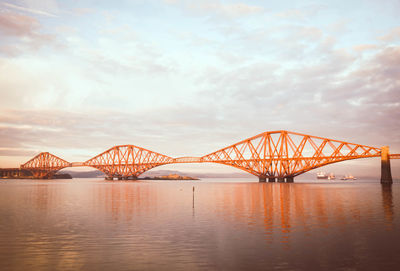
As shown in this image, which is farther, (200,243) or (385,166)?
(385,166)

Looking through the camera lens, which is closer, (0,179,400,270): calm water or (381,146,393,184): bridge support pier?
(0,179,400,270): calm water

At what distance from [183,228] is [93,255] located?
740 centimetres

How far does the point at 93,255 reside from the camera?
13.1 metres

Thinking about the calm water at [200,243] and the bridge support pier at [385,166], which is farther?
the bridge support pier at [385,166]

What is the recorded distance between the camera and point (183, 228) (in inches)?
774

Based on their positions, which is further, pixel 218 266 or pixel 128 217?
pixel 128 217

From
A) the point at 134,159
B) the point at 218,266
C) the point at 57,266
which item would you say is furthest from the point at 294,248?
the point at 134,159

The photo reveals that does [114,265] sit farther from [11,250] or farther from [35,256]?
[11,250]

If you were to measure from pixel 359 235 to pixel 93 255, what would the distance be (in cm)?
1329

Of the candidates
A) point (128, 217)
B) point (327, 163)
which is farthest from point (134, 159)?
point (128, 217)

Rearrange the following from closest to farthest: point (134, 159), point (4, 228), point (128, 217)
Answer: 1. point (4, 228)
2. point (128, 217)
3. point (134, 159)

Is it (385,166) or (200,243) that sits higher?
(385,166)

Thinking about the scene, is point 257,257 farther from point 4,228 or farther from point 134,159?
point 134,159

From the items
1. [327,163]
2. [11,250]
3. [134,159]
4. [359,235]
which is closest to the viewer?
[11,250]
